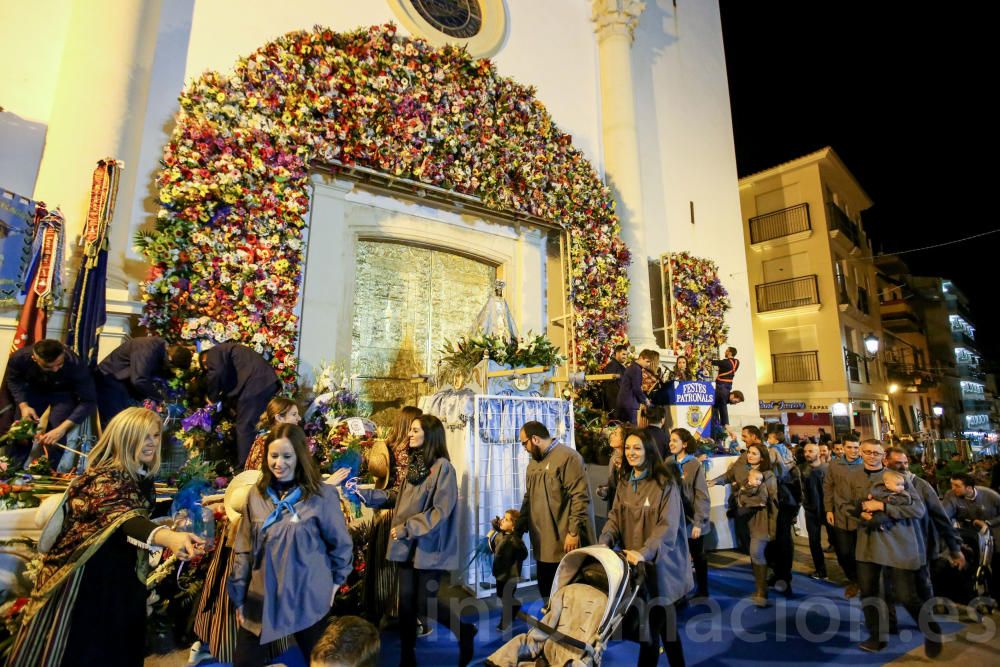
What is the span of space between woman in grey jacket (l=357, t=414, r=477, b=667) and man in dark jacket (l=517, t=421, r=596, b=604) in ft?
2.42

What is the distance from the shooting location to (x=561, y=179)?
30.6 feet

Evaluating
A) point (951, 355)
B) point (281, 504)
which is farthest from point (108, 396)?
point (951, 355)

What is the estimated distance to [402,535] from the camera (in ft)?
11.5

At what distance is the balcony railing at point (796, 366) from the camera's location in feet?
69.4

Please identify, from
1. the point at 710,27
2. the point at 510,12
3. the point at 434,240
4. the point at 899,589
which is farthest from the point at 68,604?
the point at 710,27

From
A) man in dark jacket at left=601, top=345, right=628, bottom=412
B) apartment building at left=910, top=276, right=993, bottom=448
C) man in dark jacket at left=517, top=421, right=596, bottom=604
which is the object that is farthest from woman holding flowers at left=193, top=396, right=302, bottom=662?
apartment building at left=910, top=276, right=993, bottom=448

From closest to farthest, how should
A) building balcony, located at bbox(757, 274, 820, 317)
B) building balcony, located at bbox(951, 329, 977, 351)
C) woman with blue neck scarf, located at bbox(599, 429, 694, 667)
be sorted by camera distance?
1. woman with blue neck scarf, located at bbox(599, 429, 694, 667)
2. building balcony, located at bbox(757, 274, 820, 317)
3. building balcony, located at bbox(951, 329, 977, 351)

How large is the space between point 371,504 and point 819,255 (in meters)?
23.3

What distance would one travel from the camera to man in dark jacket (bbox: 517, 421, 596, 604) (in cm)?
391

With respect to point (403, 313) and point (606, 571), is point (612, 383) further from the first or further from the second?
point (606, 571)

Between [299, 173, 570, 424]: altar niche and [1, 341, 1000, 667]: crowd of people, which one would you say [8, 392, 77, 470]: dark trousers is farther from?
[299, 173, 570, 424]: altar niche

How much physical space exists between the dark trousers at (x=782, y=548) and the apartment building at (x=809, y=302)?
16.8 metres

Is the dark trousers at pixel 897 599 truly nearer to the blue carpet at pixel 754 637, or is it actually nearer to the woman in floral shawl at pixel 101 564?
the blue carpet at pixel 754 637

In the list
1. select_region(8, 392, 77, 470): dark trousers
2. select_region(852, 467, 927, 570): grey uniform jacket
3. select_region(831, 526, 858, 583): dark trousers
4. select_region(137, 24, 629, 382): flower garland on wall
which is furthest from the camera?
select_region(137, 24, 629, 382): flower garland on wall
